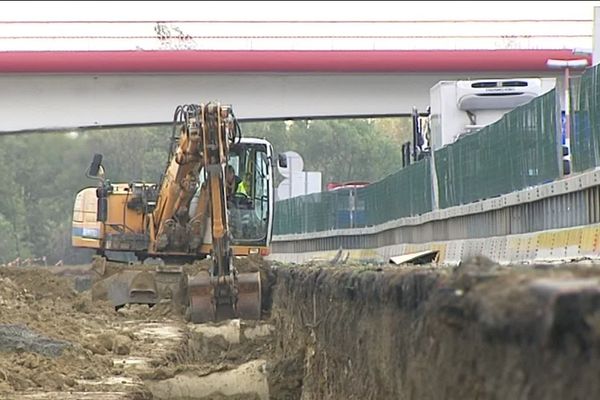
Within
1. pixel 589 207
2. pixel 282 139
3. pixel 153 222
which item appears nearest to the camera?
pixel 589 207

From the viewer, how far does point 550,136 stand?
14.1 meters

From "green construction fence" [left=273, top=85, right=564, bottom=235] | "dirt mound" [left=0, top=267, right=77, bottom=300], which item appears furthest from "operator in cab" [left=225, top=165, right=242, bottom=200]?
"dirt mound" [left=0, top=267, right=77, bottom=300]

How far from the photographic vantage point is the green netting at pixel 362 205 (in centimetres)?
2353

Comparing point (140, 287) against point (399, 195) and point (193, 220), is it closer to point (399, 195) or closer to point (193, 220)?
point (193, 220)

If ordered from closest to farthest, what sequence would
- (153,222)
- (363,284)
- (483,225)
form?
(363,284)
(483,225)
(153,222)

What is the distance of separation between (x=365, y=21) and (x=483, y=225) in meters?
16.5

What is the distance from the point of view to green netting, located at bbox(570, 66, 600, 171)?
11.9m

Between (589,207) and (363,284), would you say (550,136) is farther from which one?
(363,284)

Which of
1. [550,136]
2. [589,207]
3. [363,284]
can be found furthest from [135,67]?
[363,284]

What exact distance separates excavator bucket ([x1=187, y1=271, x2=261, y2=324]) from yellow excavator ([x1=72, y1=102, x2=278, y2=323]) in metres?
0.01

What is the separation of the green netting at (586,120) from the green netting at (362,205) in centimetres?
933

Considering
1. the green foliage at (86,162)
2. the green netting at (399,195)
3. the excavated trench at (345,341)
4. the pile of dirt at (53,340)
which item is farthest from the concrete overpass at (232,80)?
the green foliage at (86,162)

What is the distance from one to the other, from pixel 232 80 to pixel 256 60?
144 cm

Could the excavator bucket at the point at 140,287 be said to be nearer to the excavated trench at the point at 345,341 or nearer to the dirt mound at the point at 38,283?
the excavated trench at the point at 345,341
